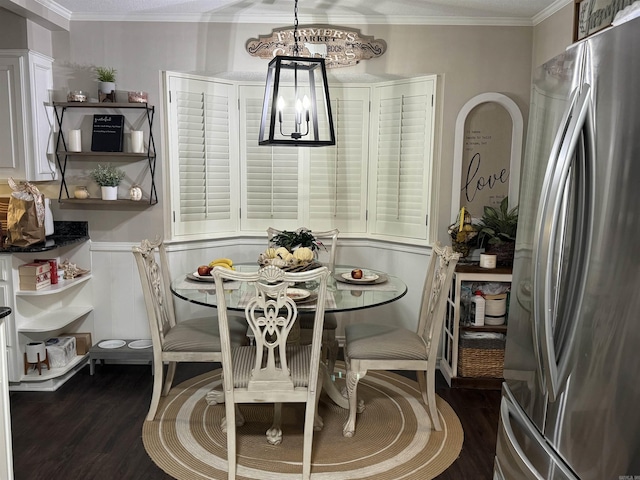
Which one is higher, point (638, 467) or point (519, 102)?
point (519, 102)

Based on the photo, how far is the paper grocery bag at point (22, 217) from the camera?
3465 mm

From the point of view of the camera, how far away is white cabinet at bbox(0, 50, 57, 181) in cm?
356

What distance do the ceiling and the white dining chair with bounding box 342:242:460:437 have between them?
1.69m

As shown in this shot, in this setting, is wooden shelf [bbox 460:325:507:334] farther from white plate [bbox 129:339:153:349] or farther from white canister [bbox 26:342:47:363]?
white canister [bbox 26:342:47:363]

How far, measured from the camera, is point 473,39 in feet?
12.6

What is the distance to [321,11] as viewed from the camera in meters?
3.78

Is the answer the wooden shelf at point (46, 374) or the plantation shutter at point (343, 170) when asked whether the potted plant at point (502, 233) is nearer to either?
the plantation shutter at point (343, 170)

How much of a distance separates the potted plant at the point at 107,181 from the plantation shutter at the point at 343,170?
57.7 inches

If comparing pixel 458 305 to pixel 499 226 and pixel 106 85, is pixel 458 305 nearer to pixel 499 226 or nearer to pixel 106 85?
pixel 499 226

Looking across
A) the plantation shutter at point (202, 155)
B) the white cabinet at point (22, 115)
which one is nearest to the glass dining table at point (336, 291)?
the plantation shutter at point (202, 155)

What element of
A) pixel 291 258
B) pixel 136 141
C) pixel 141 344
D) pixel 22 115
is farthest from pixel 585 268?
pixel 22 115

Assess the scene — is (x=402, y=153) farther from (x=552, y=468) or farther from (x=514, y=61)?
(x=552, y=468)

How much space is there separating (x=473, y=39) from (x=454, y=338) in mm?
2124

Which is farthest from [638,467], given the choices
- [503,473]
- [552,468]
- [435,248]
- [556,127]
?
[435,248]
